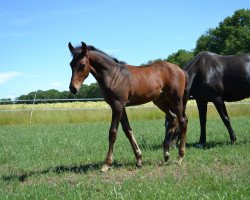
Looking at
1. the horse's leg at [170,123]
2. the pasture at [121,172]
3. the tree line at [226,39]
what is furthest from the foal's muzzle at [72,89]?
the tree line at [226,39]

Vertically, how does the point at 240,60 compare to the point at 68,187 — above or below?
above

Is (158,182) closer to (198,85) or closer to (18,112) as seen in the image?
(198,85)

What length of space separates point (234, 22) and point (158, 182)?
6118cm

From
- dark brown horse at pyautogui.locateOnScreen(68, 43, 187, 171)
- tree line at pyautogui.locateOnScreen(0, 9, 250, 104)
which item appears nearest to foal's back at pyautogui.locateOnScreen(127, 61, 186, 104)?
dark brown horse at pyautogui.locateOnScreen(68, 43, 187, 171)

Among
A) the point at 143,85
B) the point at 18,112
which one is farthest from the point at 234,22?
the point at 143,85

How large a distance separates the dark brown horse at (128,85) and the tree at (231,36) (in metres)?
53.3

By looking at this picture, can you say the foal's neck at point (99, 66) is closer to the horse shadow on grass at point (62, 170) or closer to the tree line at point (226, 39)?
the horse shadow on grass at point (62, 170)

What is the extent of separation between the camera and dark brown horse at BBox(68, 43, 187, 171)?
6625mm

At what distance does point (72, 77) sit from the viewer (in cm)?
645

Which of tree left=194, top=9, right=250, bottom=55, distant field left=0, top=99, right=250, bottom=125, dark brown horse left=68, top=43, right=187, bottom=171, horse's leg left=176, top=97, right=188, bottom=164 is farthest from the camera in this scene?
tree left=194, top=9, right=250, bottom=55

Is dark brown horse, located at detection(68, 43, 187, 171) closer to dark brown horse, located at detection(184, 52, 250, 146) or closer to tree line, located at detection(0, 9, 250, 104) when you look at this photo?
dark brown horse, located at detection(184, 52, 250, 146)

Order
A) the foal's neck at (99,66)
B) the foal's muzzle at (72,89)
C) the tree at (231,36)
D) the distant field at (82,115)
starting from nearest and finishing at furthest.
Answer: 1. the foal's muzzle at (72,89)
2. the foal's neck at (99,66)
3. the distant field at (82,115)
4. the tree at (231,36)

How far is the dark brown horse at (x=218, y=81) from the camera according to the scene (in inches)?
376

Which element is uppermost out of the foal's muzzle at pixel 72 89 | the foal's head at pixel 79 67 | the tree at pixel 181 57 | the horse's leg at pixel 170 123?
the tree at pixel 181 57
